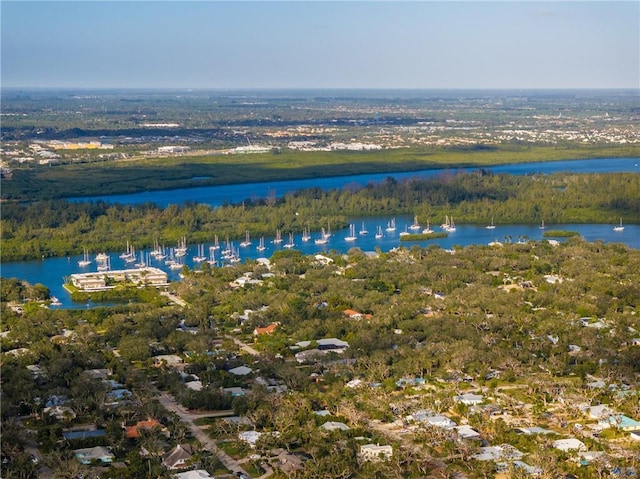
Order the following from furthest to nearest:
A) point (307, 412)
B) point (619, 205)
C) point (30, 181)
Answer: point (30, 181)
point (619, 205)
point (307, 412)

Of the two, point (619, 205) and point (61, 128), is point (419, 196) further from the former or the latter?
point (61, 128)

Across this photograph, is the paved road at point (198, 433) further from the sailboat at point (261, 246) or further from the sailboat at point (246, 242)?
the sailboat at point (246, 242)

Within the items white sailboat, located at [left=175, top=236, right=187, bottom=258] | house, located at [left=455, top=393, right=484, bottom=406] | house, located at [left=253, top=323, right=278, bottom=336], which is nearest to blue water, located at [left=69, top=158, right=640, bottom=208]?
white sailboat, located at [left=175, top=236, right=187, bottom=258]

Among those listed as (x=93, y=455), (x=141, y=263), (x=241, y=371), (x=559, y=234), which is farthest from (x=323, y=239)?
(x=93, y=455)

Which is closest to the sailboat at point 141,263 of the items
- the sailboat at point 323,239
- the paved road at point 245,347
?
the sailboat at point 323,239

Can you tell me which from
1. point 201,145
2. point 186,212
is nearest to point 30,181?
point 186,212

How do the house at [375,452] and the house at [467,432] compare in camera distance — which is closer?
the house at [375,452]

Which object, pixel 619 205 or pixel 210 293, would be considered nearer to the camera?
pixel 210 293
